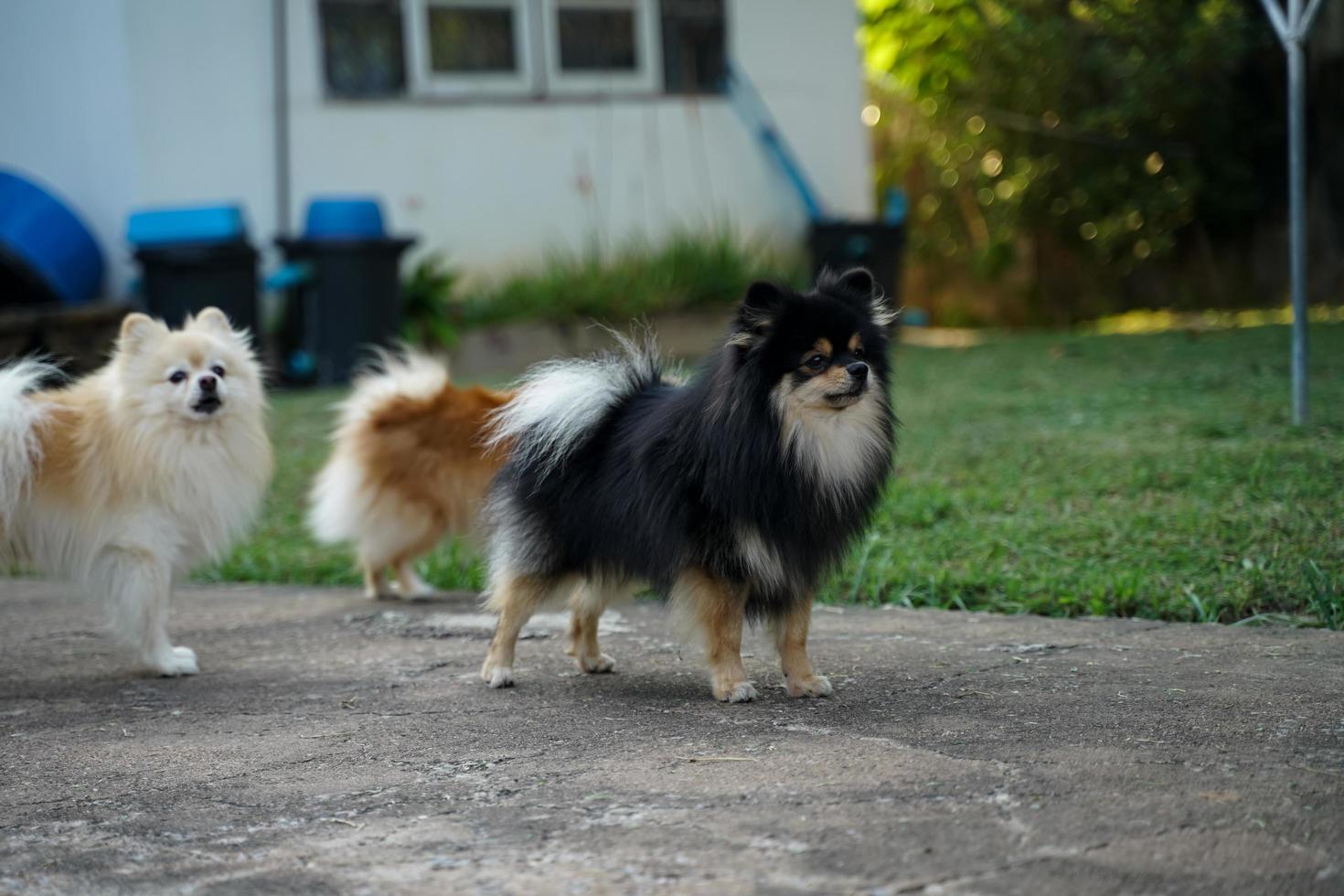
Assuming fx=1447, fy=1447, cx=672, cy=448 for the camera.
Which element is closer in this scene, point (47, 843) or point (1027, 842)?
point (1027, 842)

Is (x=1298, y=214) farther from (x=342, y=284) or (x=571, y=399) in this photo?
(x=342, y=284)

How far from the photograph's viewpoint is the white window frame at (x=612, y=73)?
1271 centimetres

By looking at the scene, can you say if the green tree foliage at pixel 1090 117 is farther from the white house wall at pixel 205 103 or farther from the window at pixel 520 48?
the white house wall at pixel 205 103

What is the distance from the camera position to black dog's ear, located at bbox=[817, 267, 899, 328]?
4.20 m

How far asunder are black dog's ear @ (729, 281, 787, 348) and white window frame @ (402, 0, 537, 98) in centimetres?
897

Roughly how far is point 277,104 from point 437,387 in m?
6.63

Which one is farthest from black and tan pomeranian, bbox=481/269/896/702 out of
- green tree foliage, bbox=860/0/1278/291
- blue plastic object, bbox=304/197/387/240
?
green tree foliage, bbox=860/0/1278/291

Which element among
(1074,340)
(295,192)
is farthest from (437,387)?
→ (1074,340)

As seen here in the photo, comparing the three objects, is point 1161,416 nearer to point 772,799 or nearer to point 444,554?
point 444,554

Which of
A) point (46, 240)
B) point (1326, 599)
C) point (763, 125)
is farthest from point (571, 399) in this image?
point (763, 125)

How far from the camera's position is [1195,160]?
1395cm

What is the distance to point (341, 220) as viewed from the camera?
10992 millimetres

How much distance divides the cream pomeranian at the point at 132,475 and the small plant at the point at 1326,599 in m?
3.69

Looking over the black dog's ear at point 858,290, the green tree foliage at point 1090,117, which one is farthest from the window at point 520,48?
the black dog's ear at point 858,290
